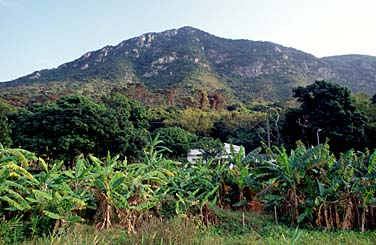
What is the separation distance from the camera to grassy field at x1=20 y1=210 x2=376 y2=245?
4145 mm

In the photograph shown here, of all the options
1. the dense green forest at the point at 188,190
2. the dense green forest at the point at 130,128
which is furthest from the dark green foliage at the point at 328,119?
the dense green forest at the point at 188,190

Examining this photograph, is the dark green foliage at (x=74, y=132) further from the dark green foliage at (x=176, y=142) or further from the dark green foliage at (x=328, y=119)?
the dark green foliage at (x=328, y=119)

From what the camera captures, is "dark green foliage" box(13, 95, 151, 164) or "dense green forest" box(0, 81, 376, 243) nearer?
"dense green forest" box(0, 81, 376, 243)

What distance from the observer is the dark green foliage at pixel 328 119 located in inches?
942

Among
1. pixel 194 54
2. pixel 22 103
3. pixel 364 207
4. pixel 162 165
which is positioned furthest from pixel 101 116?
pixel 194 54

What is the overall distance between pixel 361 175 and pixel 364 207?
1.04m

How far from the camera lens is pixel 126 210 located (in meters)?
6.79

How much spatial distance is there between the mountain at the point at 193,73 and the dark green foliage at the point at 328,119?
74.3 ft

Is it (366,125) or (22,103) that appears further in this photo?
(22,103)

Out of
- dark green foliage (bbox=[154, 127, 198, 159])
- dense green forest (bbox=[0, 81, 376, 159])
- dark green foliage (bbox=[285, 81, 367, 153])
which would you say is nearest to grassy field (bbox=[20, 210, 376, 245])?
dense green forest (bbox=[0, 81, 376, 159])

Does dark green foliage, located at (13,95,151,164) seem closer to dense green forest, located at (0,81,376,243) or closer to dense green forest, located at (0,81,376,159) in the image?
dense green forest, located at (0,81,376,159)

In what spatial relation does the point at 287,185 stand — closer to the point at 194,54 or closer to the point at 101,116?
the point at 101,116

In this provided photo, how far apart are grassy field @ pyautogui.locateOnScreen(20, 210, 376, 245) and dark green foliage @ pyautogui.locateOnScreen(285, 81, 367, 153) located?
17.8 metres

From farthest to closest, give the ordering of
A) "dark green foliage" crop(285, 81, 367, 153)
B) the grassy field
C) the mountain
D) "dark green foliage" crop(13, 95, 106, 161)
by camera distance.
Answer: the mountain, "dark green foliage" crop(285, 81, 367, 153), "dark green foliage" crop(13, 95, 106, 161), the grassy field
